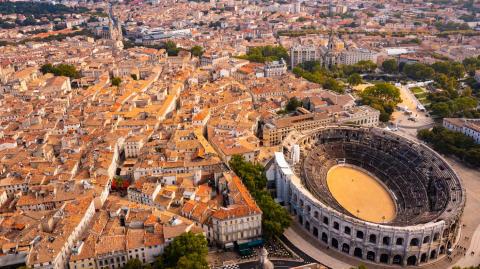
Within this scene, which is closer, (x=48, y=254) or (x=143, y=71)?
(x=48, y=254)

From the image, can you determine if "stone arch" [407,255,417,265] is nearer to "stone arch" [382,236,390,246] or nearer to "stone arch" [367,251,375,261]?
"stone arch" [382,236,390,246]

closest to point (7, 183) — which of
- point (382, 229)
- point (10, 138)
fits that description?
point (10, 138)

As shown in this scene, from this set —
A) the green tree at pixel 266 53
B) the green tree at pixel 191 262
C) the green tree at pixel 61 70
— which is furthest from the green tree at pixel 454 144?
the green tree at pixel 61 70

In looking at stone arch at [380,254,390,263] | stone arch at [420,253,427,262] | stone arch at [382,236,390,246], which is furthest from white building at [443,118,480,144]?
stone arch at [382,236,390,246]

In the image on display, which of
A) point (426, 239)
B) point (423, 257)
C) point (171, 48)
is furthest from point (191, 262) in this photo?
point (171, 48)

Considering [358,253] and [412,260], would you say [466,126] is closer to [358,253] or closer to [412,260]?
[412,260]

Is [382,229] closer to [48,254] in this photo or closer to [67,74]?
[48,254]
